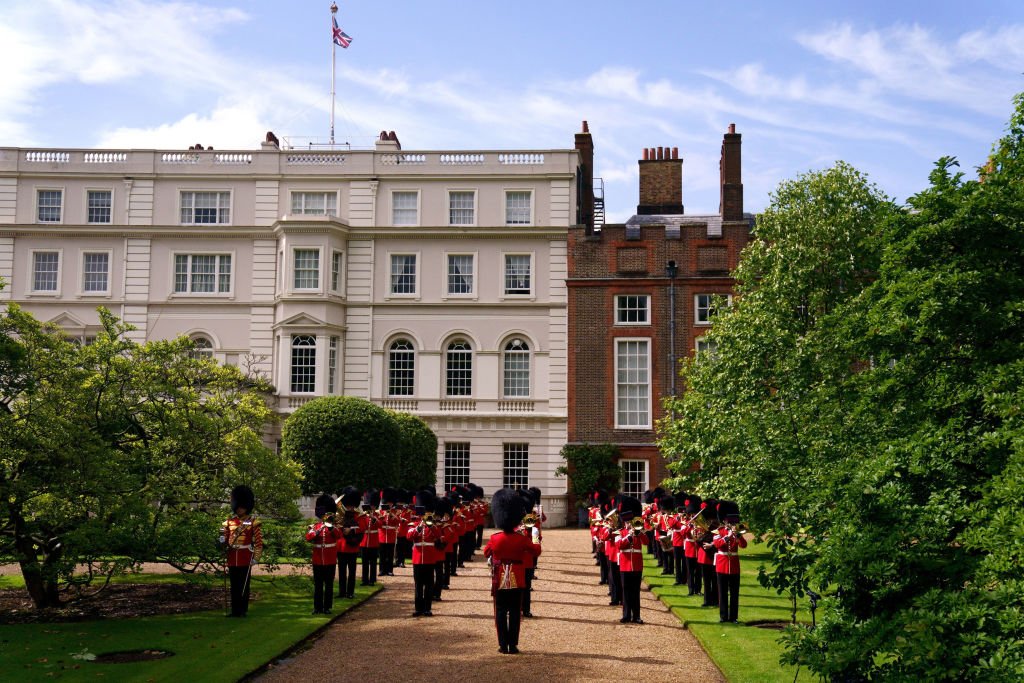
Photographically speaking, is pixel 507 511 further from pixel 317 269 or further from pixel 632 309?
pixel 317 269

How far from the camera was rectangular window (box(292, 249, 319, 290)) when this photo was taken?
43.4 m

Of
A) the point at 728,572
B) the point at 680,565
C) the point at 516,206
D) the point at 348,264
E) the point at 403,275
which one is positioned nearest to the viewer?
the point at 728,572

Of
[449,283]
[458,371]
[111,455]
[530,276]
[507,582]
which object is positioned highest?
[530,276]

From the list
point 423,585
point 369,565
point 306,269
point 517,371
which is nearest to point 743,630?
point 423,585

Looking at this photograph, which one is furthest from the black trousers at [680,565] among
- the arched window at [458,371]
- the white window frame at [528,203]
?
the white window frame at [528,203]

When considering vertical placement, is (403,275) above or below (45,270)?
below

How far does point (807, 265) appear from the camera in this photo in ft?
93.0

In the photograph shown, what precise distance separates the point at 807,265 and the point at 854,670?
2020 cm

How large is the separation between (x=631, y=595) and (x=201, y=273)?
3294 cm

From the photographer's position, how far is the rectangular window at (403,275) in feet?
147

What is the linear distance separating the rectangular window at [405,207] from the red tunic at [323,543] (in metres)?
29.3

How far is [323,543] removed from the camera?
54.5 feet

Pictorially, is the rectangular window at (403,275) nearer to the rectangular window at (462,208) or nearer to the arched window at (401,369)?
the arched window at (401,369)

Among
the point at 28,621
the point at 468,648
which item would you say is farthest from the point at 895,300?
the point at 28,621
